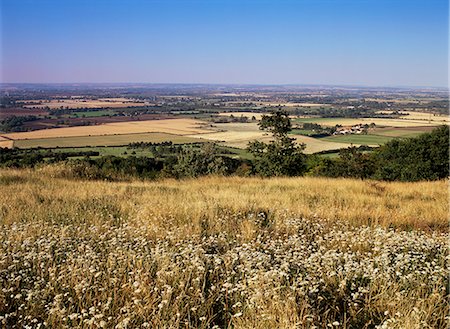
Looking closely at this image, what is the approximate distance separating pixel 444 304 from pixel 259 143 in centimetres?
2427

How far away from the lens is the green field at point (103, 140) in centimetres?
5097

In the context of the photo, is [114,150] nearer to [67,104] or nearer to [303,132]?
[303,132]

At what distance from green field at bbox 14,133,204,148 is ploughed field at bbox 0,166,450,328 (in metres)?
45.4

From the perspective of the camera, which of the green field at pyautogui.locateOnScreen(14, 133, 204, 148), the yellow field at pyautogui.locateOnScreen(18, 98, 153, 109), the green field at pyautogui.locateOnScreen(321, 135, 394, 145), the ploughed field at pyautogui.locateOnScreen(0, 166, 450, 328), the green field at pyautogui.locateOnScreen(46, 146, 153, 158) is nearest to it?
the ploughed field at pyautogui.locateOnScreen(0, 166, 450, 328)

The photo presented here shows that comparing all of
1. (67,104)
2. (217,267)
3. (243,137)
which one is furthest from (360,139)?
(67,104)

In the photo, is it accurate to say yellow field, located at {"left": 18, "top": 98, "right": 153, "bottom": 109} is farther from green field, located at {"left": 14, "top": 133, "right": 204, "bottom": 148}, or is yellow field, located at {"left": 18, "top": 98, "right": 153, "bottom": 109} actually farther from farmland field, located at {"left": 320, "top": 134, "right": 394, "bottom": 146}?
farmland field, located at {"left": 320, "top": 134, "right": 394, "bottom": 146}

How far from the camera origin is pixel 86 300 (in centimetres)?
414

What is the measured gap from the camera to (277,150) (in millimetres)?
27516

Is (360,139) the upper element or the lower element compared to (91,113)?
lower

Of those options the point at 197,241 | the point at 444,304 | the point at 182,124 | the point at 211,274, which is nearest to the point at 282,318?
the point at 211,274

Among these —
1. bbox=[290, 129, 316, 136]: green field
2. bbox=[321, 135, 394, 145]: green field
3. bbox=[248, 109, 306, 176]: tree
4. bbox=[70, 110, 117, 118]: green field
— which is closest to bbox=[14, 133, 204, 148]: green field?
bbox=[290, 129, 316, 136]: green field

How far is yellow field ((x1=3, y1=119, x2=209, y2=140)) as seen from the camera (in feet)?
191

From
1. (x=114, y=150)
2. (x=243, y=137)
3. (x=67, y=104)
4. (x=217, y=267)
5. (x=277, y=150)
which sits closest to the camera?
(x=217, y=267)

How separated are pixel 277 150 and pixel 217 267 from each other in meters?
23.4
